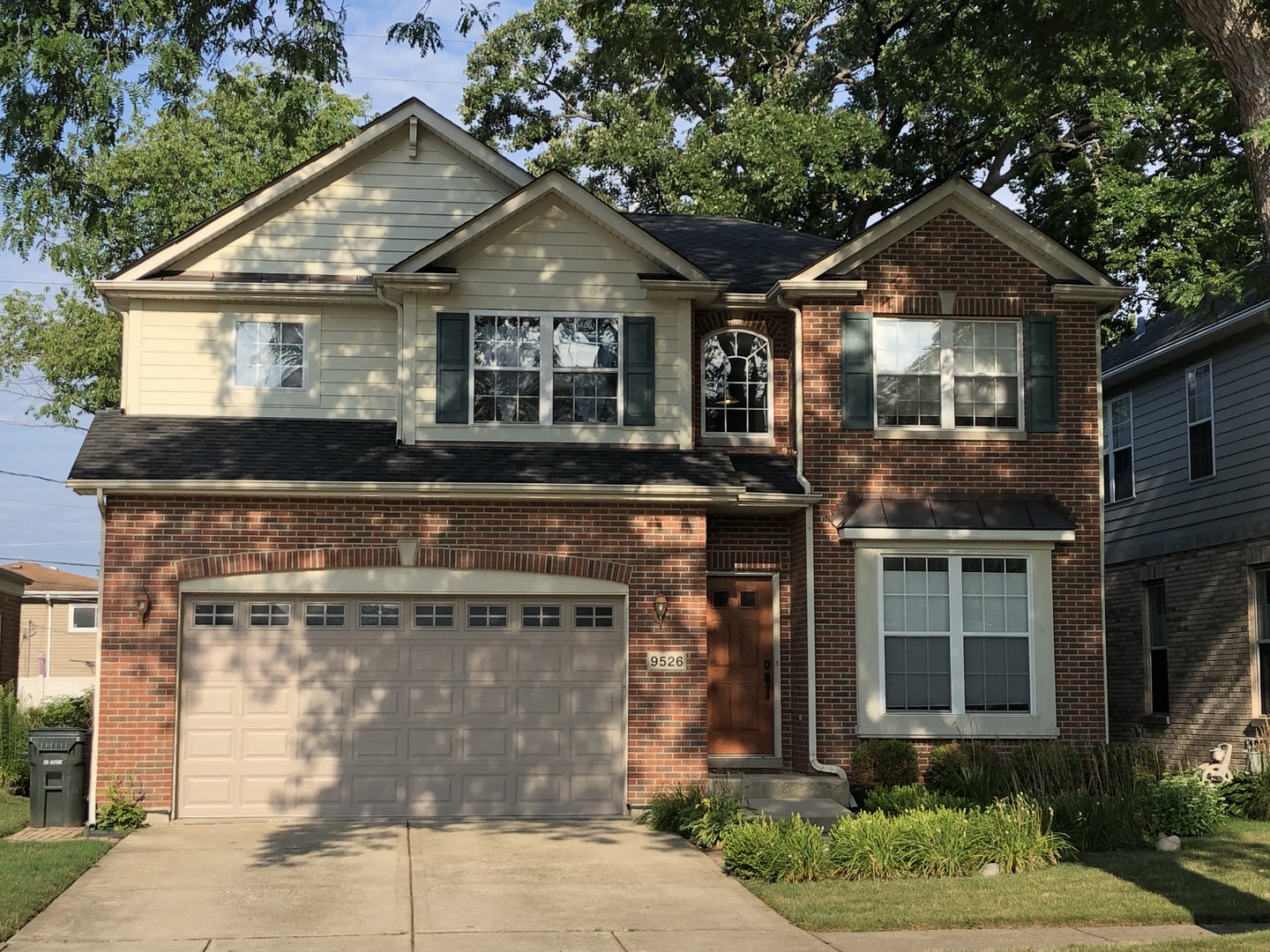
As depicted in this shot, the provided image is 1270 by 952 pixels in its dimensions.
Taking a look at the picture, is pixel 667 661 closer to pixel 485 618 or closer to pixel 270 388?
pixel 485 618

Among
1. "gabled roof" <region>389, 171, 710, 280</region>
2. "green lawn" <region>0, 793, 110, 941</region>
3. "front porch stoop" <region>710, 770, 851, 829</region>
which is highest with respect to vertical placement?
"gabled roof" <region>389, 171, 710, 280</region>

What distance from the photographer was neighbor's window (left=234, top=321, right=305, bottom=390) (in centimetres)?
1852

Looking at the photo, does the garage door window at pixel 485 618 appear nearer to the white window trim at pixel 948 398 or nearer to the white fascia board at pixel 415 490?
the white fascia board at pixel 415 490

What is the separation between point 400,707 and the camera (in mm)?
16641

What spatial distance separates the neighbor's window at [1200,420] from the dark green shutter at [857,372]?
6.28 m

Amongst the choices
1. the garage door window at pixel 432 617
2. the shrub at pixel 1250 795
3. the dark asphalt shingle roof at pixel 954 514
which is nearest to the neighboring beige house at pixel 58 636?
the garage door window at pixel 432 617

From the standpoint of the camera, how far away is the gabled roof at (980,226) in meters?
18.4

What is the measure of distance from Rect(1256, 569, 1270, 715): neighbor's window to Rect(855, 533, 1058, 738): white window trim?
12.4 ft

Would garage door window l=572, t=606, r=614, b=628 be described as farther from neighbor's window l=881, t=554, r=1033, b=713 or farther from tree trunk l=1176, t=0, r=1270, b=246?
tree trunk l=1176, t=0, r=1270, b=246

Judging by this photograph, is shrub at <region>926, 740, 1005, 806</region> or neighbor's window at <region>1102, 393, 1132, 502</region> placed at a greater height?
neighbor's window at <region>1102, 393, 1132, 502</region>

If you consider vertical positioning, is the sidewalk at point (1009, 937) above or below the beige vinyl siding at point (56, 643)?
below

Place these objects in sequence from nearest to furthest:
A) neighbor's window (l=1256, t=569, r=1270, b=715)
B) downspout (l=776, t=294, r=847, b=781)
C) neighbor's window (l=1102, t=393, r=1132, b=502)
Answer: downspout (l=776, t=294, r=847, b=781) < neighbor's window (l=1256, t=569, r=1270, b=715) < neighbor's window (l=1102, t=393, r=1132, b=502)

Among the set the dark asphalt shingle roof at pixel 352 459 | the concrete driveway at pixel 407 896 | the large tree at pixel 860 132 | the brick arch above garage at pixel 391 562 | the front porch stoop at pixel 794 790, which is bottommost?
the concrete driveway at pixel 407 896

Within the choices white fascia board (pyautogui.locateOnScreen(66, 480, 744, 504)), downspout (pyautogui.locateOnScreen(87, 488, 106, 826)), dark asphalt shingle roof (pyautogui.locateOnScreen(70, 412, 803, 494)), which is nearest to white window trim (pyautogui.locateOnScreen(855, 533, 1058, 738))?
dark asphalt shingle roof (pyautogui.locateOnScreen(70, 412, 803, 494))
